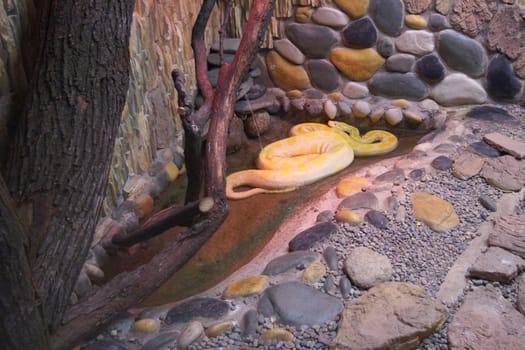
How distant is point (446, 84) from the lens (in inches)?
128

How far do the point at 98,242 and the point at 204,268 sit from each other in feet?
1.39

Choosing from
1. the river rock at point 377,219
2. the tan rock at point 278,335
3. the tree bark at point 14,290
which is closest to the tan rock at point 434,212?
the river rock at point 377,219

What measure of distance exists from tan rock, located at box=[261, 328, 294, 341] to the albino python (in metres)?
1.16

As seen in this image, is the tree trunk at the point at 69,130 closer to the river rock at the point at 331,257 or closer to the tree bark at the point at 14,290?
the tree bark at the point at 14,290

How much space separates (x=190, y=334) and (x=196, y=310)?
124 mm

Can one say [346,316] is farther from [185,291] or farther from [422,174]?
[422,174]

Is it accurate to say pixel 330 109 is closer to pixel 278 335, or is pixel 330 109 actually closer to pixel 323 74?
pixel 323 74

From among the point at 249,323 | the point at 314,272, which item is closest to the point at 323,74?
the point at 314,272

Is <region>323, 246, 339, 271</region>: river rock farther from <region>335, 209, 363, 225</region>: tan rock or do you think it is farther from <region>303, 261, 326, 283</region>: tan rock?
<region>335, 209, 363, 225</region>: tan rock

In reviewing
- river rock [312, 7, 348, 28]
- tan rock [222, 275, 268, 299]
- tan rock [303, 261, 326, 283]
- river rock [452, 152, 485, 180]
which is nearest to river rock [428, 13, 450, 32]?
river rock [312, 7, 348, 28]

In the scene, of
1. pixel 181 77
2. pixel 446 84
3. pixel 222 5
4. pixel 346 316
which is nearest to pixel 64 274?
pixel 181 77

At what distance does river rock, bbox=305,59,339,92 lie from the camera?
3.43 meters

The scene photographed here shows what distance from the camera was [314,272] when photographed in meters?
1.95

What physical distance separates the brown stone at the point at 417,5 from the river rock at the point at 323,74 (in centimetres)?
53
